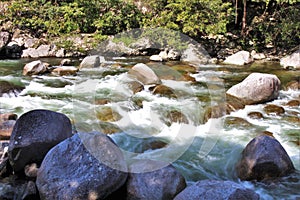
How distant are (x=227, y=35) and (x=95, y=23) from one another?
6.23m

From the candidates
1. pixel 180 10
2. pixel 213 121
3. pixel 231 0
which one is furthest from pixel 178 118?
pixel 231 0

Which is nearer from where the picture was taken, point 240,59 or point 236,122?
point 236,122

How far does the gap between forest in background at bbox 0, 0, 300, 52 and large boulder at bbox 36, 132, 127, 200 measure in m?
10.1

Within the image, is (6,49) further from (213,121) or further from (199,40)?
(213,121)

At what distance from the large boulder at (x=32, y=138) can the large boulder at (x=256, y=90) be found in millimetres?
4552

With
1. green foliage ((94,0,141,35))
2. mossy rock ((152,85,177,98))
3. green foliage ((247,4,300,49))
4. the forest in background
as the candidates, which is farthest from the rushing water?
green foliage ((94,0,141,35))

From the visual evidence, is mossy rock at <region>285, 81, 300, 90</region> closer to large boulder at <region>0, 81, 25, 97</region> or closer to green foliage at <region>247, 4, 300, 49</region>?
green foliage at <region>247, 4, 300, 49</region>

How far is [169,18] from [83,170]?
10.8m

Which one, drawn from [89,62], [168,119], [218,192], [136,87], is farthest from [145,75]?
[218,192]

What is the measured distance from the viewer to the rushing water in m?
4.67

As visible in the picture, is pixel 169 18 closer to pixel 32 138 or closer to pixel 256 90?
pixel 256 90

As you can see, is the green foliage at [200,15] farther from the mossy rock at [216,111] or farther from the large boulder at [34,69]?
the mossy rock at [216,111]

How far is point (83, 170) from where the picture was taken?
3361 mm

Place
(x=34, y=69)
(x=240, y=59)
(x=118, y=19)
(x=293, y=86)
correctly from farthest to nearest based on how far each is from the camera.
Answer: (x=118, y=19) → (x=240, y=59) → (x=34, y=69) → (x=293, y=86)
